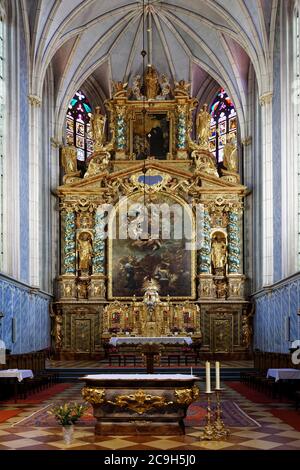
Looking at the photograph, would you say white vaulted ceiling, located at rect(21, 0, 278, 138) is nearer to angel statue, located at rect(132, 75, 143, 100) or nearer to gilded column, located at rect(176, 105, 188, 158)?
angel statue, located at rect(132, 75, 143, 100)

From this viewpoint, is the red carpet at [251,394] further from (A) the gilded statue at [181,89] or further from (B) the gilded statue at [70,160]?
(A) the gilded statue at [181,89]

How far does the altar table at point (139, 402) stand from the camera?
11.0 metres

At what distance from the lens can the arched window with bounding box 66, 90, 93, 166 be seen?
3431cm

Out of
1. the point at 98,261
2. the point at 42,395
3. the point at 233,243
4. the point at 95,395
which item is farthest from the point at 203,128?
the point at 95,395

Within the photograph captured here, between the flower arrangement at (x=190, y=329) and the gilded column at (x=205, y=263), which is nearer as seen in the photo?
the flower arrangement at (x=190, y=329)

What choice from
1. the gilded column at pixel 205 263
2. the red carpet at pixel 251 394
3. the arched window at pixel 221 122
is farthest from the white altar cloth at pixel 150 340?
the arched window at pixel 221 122

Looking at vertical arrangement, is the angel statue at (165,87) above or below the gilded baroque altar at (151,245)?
above

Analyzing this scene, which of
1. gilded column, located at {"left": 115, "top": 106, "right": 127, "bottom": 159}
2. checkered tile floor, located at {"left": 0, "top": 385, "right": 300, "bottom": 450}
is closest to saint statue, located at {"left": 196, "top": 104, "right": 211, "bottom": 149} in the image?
gilded column, located at {"left": 115, "top": 106, "right": 127, "bottom": 159}

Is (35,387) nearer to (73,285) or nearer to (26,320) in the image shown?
(26,320)

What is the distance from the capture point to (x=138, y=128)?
105ft

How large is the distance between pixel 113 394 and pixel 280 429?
8.71 ft

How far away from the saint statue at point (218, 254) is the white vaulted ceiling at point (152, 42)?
5642mm

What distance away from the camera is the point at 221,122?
34.7 meters
